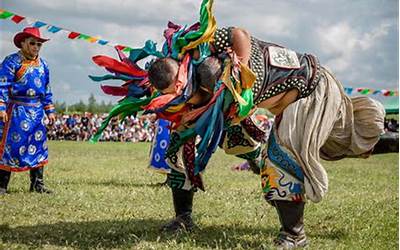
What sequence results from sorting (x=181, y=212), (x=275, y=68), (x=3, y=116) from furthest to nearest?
(x=3, y=116) < (x=181, y=212) < (x=275, y=68)

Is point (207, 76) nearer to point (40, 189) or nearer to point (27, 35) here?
point (27, 35)

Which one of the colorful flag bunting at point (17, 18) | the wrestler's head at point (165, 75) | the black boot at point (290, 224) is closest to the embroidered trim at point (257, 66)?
the wrestler's head at point (165, 75)

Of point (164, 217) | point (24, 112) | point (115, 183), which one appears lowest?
point (115, 183)

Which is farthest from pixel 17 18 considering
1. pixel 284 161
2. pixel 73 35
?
pixel 284 161

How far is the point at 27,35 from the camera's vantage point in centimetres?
772

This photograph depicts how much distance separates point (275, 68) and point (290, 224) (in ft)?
3.87

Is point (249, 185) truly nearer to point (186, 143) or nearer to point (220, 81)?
point (186, 143)

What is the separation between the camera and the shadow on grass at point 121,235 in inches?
185

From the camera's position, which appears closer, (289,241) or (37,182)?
(289,241)

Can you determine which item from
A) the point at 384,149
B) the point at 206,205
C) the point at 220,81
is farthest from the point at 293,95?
A: the point at 206,205

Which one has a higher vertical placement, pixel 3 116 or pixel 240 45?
pixel 240 45

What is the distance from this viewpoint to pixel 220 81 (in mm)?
4102

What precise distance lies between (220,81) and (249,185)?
17.9 feet

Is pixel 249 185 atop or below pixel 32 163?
below
